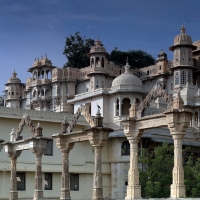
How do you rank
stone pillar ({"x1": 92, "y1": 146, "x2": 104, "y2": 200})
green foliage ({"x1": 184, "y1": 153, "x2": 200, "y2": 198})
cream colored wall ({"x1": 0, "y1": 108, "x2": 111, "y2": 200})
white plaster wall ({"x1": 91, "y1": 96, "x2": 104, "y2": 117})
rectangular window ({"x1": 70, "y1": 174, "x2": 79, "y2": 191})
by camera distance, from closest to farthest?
stone pillar ({"x1": 92, "y1": 146, "x2": 104, "y2": 200}) → green foliage ({"x1": 184, "y1": 153, "x2": 200, "y2": 198}) → cream colored wall ({"x1": 0, "y1": 108, "x2": 111, "y2": 200}) → rectangular window ({"x1": 70, "y1": 174, "x2": 79, "y2": 191}) → white plaster wall ({"x1": 91, "y1": 96, "x2": 104, "y2": 117})

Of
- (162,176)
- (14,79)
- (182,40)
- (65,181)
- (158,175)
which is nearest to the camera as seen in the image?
(65,181)

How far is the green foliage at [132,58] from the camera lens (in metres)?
70.8

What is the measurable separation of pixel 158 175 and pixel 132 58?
42.7 meters

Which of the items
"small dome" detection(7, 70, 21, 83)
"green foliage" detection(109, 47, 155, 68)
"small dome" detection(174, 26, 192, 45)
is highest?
"green foliage" detection(109, 47, 155, 68)

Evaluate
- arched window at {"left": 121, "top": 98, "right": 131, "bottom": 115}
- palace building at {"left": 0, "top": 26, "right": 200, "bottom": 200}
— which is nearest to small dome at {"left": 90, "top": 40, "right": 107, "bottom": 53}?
palace building at {"left": 0, "top": 26, "right": 200, "bottom": 200}

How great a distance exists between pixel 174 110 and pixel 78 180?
18.8 meters

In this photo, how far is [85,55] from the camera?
6950cm

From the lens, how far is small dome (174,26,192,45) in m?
52.2

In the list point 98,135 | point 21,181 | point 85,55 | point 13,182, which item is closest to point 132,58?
point 85,55

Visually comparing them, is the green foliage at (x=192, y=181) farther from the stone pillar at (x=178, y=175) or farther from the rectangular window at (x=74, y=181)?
the rectangular window at (x=74, y=181)

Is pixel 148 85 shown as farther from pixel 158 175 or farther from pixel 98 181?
pixel 98 181

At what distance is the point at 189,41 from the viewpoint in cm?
5259

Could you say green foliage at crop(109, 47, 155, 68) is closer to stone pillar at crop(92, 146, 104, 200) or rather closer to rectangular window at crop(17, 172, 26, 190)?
rectangular window at crop(17, 172, 26, 190)

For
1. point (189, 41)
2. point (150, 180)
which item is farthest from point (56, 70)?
point (150, 180)
